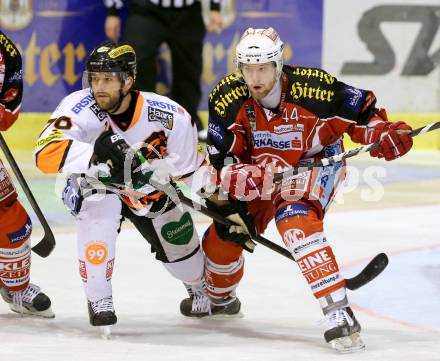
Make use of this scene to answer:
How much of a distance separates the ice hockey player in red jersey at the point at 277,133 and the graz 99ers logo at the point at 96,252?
50 centimetres

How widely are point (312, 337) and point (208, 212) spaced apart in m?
0.59

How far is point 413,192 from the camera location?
753cm

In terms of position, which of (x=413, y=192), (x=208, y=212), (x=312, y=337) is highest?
(x=208, y=212)

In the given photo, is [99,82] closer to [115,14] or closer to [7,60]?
[7,60]

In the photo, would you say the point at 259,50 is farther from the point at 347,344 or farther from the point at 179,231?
the point at 347,344

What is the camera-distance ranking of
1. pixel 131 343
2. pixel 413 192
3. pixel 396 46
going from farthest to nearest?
1. pixel 396 46
2. pixel 413 192
3. pixel 131 343

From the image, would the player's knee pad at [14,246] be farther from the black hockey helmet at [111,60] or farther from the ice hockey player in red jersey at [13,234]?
the black hockey helmet at [111,60]

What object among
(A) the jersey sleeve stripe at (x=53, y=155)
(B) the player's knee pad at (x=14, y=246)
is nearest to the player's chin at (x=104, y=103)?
(A) the jersey sleeve stripe at (x=53, y=155)

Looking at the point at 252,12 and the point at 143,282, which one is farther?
the point at 252,12

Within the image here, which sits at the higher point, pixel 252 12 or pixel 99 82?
pixel 99 82

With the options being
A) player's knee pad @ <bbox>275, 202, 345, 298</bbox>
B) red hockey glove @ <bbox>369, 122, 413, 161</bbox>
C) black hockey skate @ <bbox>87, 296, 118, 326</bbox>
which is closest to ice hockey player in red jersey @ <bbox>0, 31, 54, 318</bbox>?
black hockey skate @ <bbox>87, 296, 118, 326</bbox>

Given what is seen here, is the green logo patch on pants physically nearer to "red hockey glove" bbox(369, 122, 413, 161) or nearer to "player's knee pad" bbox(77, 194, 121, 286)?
"player's knee pad" bbox(77, 194, 121, 286)

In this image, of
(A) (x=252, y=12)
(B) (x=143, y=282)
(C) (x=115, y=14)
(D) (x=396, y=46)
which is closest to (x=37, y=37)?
(C) (x=115, y=14)

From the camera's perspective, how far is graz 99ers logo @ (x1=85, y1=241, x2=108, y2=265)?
4.06 meters
